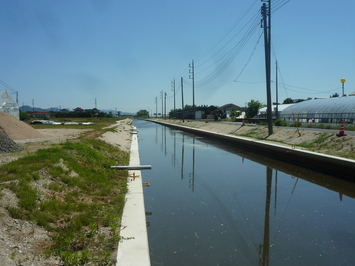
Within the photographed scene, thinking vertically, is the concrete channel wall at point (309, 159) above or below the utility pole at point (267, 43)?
below

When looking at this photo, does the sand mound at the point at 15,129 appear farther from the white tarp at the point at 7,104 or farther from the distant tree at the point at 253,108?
the distant tree at the point at 253,108

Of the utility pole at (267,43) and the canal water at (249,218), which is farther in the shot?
the utility pole at (267,43)

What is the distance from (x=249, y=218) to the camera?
848 cm

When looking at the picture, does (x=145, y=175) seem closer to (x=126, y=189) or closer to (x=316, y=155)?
(x=126, y=189)

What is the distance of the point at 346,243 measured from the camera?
6914 mm

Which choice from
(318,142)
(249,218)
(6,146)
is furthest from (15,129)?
(318,142)

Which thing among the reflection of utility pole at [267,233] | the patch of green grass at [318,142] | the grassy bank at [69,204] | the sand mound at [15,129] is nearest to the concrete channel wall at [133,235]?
the grassy bank at [69,204]

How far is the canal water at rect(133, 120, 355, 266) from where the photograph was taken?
6.33 m

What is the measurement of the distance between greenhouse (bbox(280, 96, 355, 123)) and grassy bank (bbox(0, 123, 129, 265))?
1051 inches

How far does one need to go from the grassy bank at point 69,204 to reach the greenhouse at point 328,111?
2670 centimetres

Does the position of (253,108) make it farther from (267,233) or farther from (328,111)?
(267,233)

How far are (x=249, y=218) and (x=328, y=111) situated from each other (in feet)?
115

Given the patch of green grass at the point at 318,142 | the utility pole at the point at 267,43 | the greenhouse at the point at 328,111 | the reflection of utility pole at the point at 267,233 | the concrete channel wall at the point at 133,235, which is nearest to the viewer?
the concrete channel wall at the point at 133,235

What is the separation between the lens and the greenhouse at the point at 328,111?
116 feet
